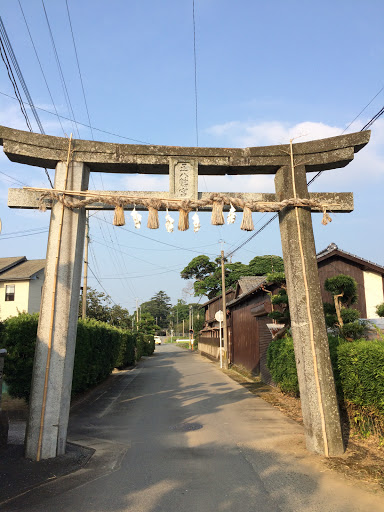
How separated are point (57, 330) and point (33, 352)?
12.8 ft

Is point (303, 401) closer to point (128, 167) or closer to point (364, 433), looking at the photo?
point (364, 433)

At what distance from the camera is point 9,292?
102ft

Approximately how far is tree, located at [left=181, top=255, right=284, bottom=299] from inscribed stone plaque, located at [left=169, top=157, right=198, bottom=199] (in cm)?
3228

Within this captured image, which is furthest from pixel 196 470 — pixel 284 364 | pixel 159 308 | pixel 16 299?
pixel 159 308

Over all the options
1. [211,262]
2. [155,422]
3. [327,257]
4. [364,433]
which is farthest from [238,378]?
[211,262]

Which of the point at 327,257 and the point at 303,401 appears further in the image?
the point at 327,257

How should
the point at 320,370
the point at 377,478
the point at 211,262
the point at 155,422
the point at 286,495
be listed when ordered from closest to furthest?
1. the point at 286,495
2. the point at 377,478
3. the point at 320,370
4. the point at 155,422
5. the point at 211,262

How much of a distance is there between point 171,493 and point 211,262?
45.3m

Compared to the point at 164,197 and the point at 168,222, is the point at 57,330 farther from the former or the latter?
the point at 164,197

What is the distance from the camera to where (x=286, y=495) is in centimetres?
462

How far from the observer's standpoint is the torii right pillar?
244 inches

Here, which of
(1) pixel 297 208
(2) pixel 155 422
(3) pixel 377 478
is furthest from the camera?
(2) pixel 155 422

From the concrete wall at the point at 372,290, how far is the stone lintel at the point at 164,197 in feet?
46.4

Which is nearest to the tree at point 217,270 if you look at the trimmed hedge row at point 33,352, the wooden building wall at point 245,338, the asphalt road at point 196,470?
the wooden building wall at point 245,338
